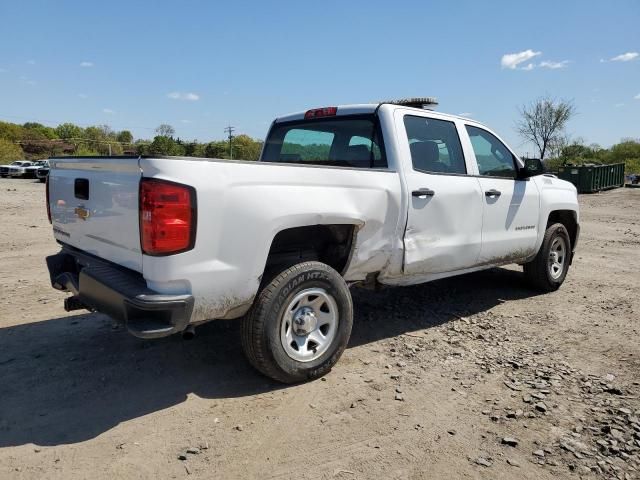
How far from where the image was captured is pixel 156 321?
2.81 metres

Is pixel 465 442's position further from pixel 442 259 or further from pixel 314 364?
pixel 442 259

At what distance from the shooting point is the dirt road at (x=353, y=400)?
8.52 ft

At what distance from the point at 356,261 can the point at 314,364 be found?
85 cm

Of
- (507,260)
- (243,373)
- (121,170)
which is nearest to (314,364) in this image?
(243,373)

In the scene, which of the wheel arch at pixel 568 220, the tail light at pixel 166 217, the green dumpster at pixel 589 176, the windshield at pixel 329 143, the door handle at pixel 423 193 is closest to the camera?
the tail light at pixel 166 217

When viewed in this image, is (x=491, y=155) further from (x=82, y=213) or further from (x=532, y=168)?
(x=82, y=213)

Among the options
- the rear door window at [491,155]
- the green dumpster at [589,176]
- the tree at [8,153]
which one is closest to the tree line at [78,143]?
the tree at [8,153]

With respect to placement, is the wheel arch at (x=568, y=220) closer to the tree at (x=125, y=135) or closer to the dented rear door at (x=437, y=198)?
the dented rear door at (x=437, y=198)

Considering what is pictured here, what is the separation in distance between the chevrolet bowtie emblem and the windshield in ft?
7.00

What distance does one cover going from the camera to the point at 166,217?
273 centimetres

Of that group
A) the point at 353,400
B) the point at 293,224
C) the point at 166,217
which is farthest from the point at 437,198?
the point at 166,217

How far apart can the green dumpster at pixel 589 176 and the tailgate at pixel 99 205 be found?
26.9 metres

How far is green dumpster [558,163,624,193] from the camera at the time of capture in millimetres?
25922

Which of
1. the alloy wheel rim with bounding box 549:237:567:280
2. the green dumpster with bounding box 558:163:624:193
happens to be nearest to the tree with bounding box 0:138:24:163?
the green dumpster with bounding box 558:163:624:193
